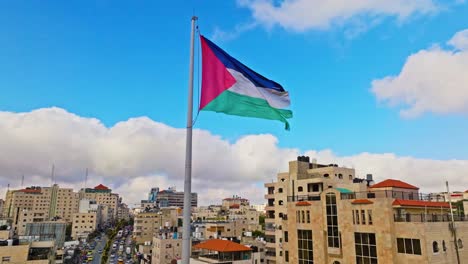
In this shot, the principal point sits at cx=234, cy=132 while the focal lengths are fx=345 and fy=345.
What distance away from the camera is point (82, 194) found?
197500 millimetres

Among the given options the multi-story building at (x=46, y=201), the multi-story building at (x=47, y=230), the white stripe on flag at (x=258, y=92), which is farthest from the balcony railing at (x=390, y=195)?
the multi-story building at (x=46, y=201)

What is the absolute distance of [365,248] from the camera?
3316 centimetres

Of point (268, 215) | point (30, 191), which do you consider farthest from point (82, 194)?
point (268, 215)

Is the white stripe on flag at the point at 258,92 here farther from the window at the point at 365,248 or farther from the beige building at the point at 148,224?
the beige building at the point at 148,224

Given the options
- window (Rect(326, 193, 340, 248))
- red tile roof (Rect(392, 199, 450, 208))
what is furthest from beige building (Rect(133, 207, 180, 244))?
red tile roof (Rect(392, 199, 450, 208))

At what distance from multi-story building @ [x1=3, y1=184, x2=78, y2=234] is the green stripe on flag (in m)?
175

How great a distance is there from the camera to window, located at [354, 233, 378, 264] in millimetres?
32500

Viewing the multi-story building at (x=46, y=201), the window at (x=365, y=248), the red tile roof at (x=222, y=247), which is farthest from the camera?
the multi-story building at (x=46, y=201)

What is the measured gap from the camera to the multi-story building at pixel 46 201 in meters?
166

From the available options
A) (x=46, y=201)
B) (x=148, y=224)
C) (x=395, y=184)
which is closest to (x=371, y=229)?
(x=395, y=184)

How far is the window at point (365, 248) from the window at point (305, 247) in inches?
215

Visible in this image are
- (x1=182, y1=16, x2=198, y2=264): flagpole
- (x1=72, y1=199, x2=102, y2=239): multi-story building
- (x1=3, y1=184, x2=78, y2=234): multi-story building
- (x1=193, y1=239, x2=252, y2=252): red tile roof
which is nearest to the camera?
(x1=182, y1=16, x2=198, y2=264): flagpole

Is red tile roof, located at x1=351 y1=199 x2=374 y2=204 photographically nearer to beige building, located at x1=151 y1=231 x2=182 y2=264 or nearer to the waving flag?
the waving flag

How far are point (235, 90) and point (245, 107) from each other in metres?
0.75
